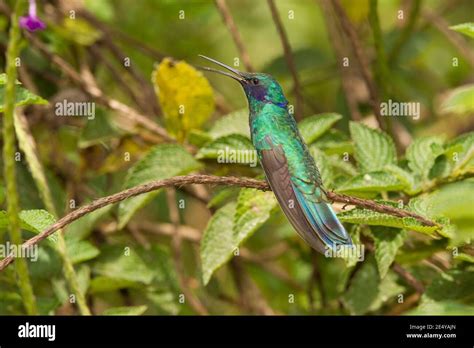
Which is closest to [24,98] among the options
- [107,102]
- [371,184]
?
[371,184]

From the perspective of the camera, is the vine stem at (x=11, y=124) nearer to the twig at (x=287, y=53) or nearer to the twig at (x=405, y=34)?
the twig at (x=287, y=53)

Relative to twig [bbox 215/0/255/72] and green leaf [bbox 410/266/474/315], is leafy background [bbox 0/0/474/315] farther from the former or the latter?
twig [bbox 215/0/255/72]

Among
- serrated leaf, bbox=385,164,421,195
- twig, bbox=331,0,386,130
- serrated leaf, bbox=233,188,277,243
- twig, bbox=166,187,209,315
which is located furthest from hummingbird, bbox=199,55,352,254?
twig, bbox=166,187,209,315

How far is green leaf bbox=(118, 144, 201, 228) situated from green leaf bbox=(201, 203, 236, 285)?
0.64 feet

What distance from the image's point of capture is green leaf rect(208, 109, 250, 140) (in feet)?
9.02

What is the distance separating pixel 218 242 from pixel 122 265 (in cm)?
47

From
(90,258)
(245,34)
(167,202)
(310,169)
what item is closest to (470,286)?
(310,169)

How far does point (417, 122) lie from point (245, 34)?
1.25 meters

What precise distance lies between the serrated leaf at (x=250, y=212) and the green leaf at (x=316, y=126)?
26cm

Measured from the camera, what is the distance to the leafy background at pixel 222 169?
228 centimetres
